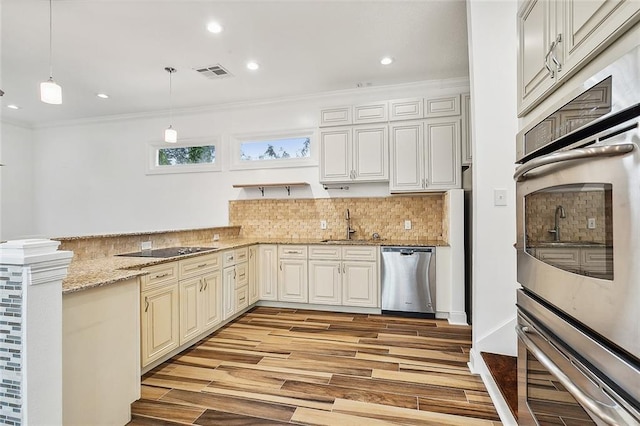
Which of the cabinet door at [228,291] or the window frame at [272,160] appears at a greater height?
the window frame at [272,160]

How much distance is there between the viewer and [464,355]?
9.20 feet

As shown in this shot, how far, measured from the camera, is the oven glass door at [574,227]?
79cm

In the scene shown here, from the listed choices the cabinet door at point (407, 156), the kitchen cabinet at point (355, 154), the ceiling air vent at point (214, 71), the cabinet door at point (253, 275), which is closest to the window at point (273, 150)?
the kitchen cabinet at point (355, 154)

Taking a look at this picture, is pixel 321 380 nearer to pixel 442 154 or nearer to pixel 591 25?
pixel 591 25

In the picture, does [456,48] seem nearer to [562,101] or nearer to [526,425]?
[562,101]

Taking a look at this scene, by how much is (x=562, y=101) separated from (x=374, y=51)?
2863 mm

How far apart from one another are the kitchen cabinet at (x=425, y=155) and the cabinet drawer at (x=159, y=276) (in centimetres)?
266

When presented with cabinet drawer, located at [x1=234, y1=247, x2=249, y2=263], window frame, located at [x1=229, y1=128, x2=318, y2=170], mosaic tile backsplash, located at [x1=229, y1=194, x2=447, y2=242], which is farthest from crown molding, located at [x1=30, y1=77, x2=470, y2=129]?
cabinet drawer, located at [x1=234, y1=247, x2=249, y2=263]

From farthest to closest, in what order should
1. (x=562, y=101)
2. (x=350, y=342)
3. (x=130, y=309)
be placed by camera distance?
(x=350, y=342), (x=130, y=309), (x=562, y=101)

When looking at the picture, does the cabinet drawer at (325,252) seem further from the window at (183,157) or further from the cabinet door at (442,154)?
the window at (183,157)

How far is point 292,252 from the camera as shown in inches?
166

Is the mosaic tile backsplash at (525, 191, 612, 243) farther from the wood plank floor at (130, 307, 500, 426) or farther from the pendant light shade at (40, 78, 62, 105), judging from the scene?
the pendant light shade at (40, 78, 62, 105)

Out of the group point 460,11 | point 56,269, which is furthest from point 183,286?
point 460,11

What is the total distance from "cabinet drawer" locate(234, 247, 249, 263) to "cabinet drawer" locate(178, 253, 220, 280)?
381 mm
